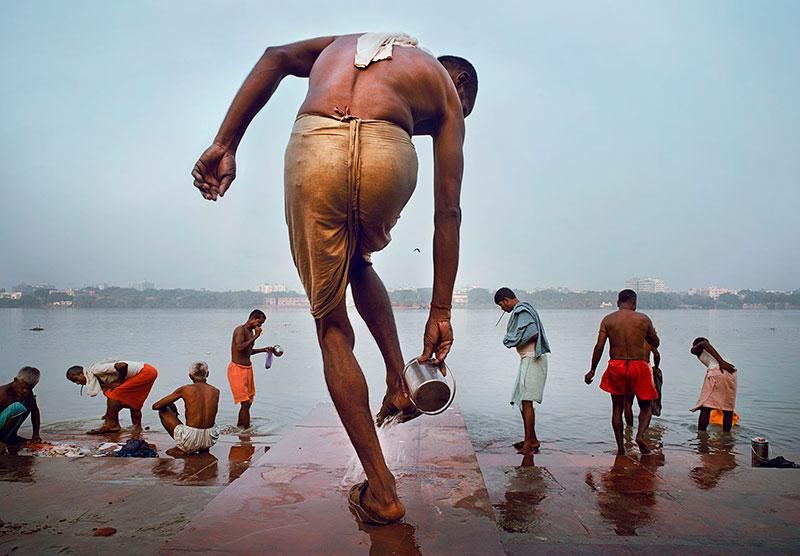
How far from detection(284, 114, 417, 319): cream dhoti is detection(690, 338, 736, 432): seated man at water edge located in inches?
285

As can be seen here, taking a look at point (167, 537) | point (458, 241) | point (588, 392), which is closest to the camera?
point (458, 241)

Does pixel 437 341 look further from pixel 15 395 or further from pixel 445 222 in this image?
pixel 15 395

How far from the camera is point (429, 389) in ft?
7.12

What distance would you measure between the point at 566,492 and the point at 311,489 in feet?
6.34

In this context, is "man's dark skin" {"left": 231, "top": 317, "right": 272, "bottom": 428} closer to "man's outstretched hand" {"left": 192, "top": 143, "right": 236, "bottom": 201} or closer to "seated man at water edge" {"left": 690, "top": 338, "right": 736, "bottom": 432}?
"man's outstretched hand" {"left": 192, "top": 143, "right": 236, "bottom": 201}

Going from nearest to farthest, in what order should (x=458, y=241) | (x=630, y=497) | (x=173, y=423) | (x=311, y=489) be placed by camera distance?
Answer: (x=458, y=241) < (x=311, y=489) < (x=630, y=497) < (x=173, y=423)

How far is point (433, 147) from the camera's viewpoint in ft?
8.23

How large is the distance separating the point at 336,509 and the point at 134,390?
648 cm

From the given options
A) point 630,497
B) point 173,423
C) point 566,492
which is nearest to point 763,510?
point 630,497

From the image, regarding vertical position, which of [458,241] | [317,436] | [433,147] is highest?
[433,147]

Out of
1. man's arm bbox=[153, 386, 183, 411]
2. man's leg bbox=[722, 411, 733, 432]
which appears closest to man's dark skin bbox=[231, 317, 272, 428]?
man's arm bbox=[153, 386, 183, 411]

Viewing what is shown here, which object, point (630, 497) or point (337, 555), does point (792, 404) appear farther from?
point (337, 555)

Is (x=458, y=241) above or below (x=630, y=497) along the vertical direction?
above

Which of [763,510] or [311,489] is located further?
[763,510]
